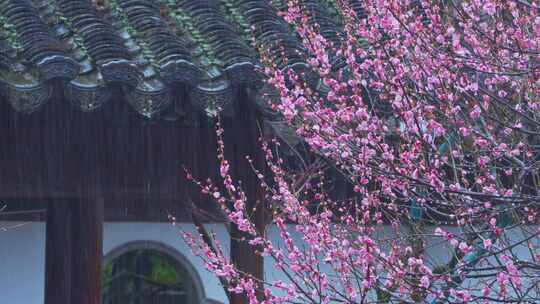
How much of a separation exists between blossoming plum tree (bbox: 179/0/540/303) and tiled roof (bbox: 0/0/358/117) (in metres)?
0.24

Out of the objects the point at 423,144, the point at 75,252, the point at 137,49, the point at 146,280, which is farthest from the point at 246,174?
the point at 146,280

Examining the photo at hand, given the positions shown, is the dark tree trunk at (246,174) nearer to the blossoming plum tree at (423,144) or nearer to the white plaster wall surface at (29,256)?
the blossoming plum tree at (423,144)

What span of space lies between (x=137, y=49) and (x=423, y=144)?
140cm

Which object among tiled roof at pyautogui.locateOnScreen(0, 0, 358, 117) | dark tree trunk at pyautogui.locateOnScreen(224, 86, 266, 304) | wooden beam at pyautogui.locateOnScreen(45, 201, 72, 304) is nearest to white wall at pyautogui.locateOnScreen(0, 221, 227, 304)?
wooden beam at pyautogui.locateOnScreen(45, 201, 72, 304)

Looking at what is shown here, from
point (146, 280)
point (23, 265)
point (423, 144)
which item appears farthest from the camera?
point (146, 280)

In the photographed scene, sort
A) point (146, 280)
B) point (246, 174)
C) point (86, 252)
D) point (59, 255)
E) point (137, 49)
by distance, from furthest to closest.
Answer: point (146, 280) → point (59, 255) → point (86, 252) → point (246, 174) → point (137, 49)

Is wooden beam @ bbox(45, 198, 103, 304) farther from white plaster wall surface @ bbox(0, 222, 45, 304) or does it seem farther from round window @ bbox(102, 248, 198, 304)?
round window @ bbox(102, 248, 198, 304)

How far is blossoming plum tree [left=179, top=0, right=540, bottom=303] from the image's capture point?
11.5ft

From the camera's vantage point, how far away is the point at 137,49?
4461mm

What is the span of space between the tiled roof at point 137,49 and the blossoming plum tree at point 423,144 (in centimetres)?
24

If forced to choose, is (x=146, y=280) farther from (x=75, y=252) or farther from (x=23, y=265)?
(x=75, y=252)

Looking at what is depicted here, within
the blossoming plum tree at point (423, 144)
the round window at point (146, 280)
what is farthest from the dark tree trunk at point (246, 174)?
the round window at point (146, 280)

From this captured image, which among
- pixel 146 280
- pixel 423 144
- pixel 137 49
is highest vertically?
pixel 146 280

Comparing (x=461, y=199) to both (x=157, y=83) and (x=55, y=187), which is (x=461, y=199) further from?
(x=55, y=187)
